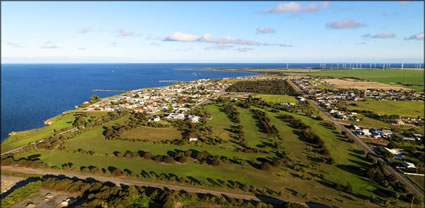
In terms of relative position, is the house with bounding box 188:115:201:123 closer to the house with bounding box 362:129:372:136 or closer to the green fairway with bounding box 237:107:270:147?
the green fairway with bounding box 237:107:270:147

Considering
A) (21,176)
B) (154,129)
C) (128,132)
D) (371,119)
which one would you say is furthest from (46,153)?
(371,119)

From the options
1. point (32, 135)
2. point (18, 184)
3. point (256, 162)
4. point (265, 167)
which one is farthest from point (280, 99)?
point (18, 184)

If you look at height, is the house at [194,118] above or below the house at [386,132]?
above

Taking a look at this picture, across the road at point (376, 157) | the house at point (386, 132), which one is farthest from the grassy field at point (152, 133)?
the house at point (386, 132)

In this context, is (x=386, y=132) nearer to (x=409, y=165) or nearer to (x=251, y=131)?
(x=409, y=165)

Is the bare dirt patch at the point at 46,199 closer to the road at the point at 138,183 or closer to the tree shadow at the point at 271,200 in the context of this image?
the road at the point at 138,183
